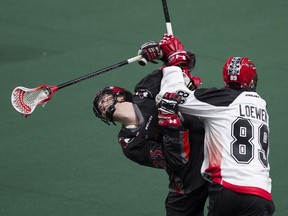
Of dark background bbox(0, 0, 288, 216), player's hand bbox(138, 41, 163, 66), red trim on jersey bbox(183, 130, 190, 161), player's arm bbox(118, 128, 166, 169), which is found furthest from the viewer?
dark background bbox(0, 0, 288, 216)

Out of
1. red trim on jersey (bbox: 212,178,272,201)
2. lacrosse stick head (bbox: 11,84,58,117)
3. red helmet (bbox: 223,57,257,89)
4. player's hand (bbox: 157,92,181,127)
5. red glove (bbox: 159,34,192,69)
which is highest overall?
red glove (bbox: 159,34,192,69)

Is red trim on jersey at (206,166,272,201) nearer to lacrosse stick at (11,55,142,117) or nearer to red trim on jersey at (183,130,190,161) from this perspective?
red trim on jersey at (183,130,190,161)

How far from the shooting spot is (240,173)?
4.78 meters

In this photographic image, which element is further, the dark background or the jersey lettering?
the dark background

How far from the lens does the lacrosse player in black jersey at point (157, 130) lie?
4.88m

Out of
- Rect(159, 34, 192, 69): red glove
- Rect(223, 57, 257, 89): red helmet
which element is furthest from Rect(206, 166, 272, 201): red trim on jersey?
Rect(159, 34, 192, 69): red glove

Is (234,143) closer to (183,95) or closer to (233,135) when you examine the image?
(233,135)

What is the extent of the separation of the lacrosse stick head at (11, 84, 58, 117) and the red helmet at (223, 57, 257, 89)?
4.40 ft

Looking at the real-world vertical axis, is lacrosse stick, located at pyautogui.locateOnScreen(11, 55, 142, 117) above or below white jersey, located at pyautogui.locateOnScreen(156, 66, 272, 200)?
above

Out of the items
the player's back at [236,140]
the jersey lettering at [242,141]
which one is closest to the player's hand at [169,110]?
the player's back at [236,140]

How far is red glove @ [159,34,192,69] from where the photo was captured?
17.3ft

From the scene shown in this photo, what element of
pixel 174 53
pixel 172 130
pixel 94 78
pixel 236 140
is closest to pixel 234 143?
pixel 236 140

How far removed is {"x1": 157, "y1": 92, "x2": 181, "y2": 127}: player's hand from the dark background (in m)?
2.00

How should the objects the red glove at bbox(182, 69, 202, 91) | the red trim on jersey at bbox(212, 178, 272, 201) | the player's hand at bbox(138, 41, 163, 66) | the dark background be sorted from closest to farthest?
the red trim on jersey at bbox(212, 178, 272, 201) < the red glove at bbox(182, 69, 202, 91) < the player's hand at bbox(138, 41, 163, 66) < the dark background
